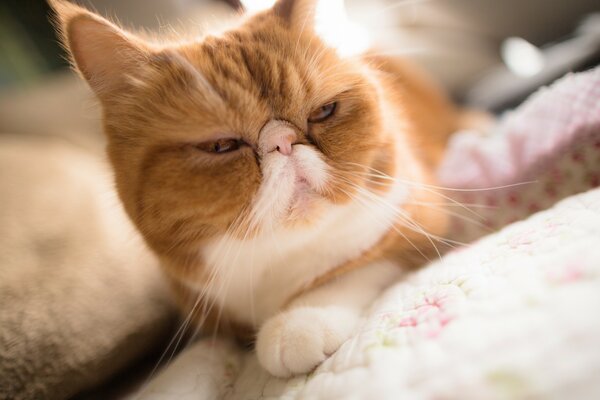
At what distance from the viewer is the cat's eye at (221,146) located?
0.75 m

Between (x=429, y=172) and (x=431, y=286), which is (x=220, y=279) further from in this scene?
(x=429, y=172)

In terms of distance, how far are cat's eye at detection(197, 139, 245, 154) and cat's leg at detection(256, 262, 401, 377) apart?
0.35 m

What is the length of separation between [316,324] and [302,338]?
41 millimetres

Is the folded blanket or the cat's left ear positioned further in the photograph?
the cat's left ear

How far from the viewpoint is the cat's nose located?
2.41ft

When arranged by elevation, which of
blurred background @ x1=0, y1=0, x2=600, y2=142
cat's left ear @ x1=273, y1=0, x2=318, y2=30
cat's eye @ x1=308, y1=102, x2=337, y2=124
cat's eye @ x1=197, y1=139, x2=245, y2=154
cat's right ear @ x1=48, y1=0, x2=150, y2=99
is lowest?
cat's eye @ x1=197, y1=139, x2=245, y2=154

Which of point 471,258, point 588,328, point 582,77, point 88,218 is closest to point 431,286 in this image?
point 471,258

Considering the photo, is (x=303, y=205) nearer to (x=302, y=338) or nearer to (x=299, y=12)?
(x=302, y=338)

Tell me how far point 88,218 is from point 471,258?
109 centimetres

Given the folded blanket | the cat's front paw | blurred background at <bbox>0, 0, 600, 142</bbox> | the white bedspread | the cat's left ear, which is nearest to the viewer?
the white bedspread

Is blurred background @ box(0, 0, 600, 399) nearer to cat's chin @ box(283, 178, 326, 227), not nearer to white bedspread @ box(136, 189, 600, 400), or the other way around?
white bedspread @ box(136, 189, 600, 400)

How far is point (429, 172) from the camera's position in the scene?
4.06ft

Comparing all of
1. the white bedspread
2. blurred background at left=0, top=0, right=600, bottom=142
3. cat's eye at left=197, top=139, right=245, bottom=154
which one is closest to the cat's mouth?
cat's eye at left=197, top=139, right=245, bottom=154

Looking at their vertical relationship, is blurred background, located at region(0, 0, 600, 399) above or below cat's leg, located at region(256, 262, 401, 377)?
above
